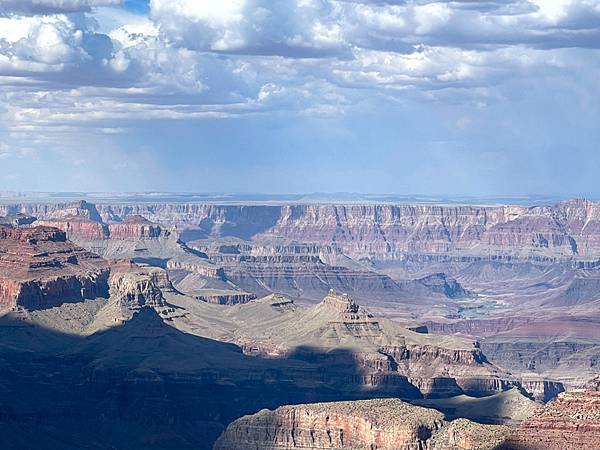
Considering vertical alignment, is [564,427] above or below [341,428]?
above

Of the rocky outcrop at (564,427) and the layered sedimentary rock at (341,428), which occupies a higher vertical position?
the rocky outcrop at (564,427)

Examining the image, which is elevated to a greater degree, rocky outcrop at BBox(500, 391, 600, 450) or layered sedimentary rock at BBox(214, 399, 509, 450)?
rocky outcrop at BBox(500, 391, 600, 450)

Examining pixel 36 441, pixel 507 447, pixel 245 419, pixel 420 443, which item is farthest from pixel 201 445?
pixel 507 447

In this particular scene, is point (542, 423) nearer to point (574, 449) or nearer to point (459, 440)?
point (574, 449)

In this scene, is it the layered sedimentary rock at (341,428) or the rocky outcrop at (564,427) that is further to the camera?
the layered sedimentary rock at (341,428)
